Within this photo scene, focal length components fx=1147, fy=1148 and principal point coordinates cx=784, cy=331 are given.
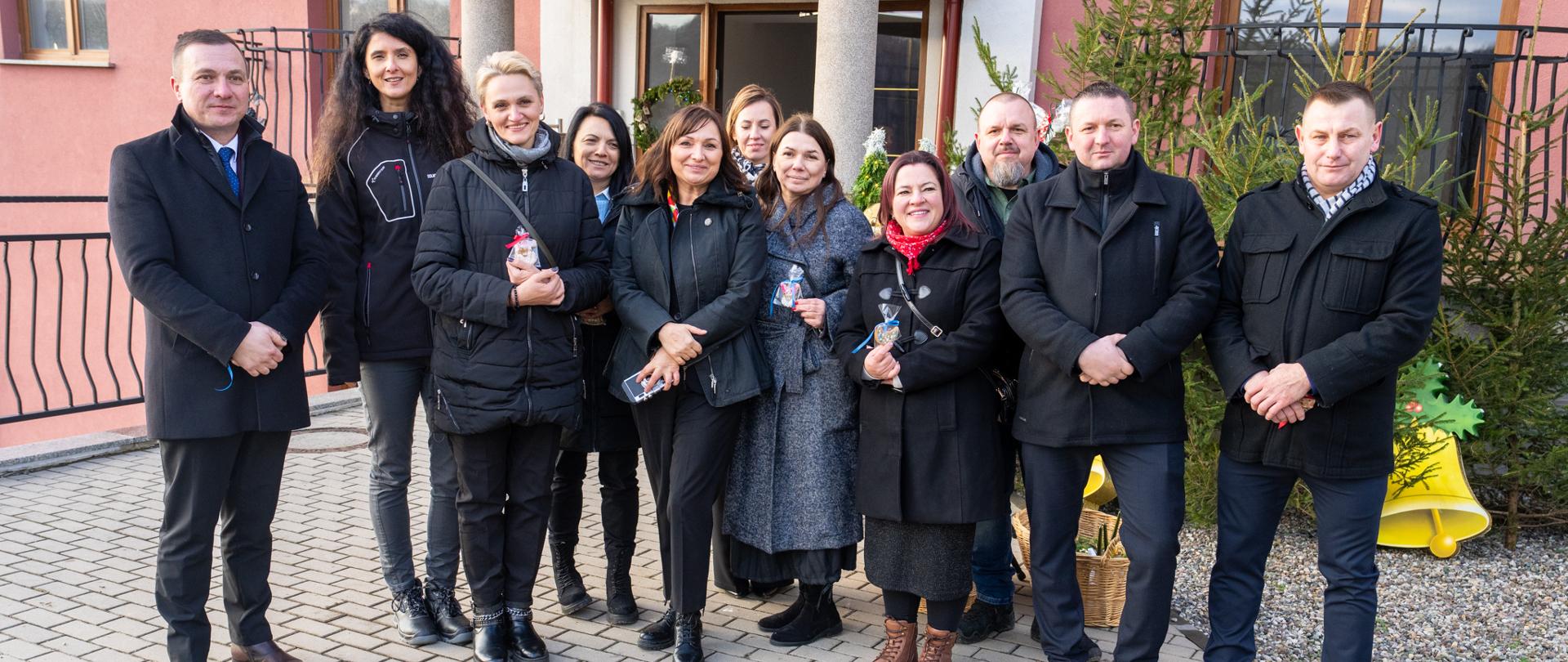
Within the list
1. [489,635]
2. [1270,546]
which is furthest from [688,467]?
[1270,546]

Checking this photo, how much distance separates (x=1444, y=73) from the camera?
264 inches

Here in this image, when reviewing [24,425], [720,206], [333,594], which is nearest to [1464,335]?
[720,206]

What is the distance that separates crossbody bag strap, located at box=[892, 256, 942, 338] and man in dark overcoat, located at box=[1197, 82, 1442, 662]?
2.77 feet

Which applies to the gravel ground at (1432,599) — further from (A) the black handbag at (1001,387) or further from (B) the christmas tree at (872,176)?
(B) the christmas tree at (872,176)

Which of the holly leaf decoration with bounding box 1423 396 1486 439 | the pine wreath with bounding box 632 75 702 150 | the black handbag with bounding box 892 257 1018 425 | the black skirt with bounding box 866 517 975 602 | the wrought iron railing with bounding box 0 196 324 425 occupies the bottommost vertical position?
the wrought iron railing with bounding box 0 196 324 425

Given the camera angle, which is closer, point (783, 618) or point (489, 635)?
point (489, 635)

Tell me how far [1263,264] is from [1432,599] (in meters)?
2.31

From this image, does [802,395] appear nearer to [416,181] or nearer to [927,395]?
[927,395]

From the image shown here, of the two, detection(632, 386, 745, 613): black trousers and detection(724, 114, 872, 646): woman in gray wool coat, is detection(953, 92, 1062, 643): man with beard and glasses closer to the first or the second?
detection(724, 114, 872, 646): woman in gray wool coat

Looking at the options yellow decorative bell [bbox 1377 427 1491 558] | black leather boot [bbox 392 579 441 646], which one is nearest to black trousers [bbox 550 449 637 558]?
black leather boot [bbox 392 579 441 646]

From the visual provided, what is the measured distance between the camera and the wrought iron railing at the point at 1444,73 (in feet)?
18.7

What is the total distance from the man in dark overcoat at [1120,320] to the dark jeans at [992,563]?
579mm

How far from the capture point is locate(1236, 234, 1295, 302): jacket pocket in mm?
3342

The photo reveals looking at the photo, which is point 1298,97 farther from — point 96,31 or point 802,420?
point 96,31
